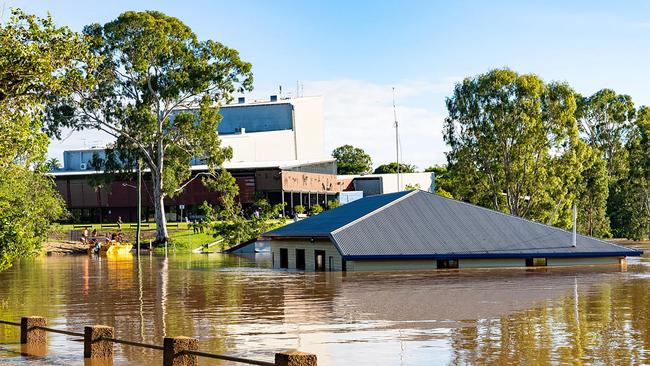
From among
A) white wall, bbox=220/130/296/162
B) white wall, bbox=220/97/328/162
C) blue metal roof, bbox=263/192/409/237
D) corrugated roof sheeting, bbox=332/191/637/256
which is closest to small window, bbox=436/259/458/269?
corrugated roof sheeting, bbox=332/191/637/256

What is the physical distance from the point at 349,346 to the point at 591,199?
304 feet

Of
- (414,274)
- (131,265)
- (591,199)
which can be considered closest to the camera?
(414,274)

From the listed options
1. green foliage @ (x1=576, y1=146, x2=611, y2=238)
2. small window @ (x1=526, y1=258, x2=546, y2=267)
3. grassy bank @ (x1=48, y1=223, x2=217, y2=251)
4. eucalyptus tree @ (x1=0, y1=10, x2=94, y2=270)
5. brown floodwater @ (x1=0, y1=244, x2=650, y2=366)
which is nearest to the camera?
brown floodwater @ (x1=0, y1=244, x2=650, y2=366)

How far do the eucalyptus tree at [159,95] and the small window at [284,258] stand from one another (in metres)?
26.8

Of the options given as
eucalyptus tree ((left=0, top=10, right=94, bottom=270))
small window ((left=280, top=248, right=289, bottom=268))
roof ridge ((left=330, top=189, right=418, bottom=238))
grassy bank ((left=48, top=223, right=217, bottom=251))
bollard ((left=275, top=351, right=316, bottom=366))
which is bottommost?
small window ((left=280, top=248, right=289, bottom=268))

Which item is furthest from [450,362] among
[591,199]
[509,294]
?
[591,199]

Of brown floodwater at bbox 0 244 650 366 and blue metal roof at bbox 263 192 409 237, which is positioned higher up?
blue metal roof at bbox 263 192 409 237

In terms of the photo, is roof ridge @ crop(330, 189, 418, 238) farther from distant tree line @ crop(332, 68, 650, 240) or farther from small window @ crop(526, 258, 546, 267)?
distant tree line @ crop(332, 68, 650, 240)

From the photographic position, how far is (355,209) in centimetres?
6150

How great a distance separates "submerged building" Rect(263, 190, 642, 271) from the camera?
5378 centimetres

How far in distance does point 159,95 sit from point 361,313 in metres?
59.9

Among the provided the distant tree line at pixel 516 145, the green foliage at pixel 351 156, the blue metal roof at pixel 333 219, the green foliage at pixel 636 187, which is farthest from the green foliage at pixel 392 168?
the blue metal roof at pixel 333 219

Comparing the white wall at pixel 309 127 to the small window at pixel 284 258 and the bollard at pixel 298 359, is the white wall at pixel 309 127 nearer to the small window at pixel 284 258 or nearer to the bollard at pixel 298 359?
the small window at pixel 284 258

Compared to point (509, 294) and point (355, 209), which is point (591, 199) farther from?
point (509, 294)
